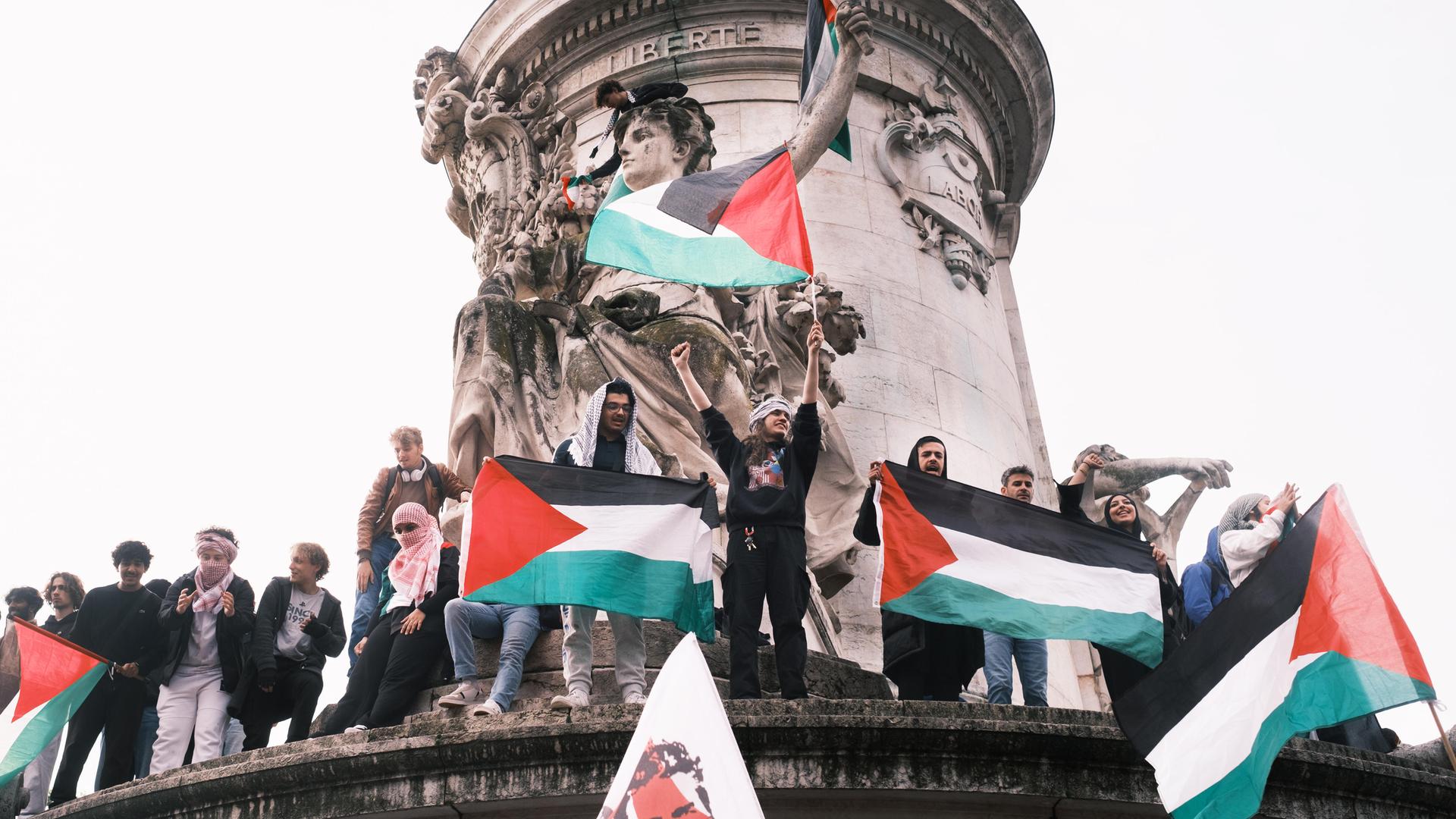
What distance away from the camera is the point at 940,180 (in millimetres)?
14766

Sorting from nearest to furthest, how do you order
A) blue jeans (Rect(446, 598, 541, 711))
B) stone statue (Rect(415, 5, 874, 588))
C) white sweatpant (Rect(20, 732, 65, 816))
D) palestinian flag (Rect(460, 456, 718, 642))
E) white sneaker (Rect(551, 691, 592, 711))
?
white sneaker (Rect(551, 691, 592, 711))
blue jeans (Rect(446, 598, 541, 711))
palestinian flag (Rect(460, 456, 718, 642))
white sweatpant (Rect(20, 732, 65, 816))
stone statue (Rect(415, 5, 874, 588))

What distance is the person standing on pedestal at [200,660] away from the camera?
29.5 ft

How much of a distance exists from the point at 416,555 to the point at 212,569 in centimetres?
132

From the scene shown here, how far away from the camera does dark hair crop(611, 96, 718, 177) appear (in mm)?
12539

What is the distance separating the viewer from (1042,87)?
16.7 m

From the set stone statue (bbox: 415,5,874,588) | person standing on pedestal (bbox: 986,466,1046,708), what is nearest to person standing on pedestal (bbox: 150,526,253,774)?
stone statue (bbox: 415,5,874,588)

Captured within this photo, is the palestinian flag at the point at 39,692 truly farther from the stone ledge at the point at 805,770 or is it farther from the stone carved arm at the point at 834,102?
the stone carved arm at the point at 834,102

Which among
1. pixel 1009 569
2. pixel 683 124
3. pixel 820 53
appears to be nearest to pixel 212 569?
pixel 1009 569

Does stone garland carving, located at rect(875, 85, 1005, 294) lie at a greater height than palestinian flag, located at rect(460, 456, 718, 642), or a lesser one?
greater

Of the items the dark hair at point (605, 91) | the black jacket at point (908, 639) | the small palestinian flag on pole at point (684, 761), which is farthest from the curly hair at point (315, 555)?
the dark hair at point (605, 91)

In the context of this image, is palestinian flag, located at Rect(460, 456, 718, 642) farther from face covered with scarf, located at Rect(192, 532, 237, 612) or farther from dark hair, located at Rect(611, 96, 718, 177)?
dark hair, located at Rect(611, 96, 718, 177)

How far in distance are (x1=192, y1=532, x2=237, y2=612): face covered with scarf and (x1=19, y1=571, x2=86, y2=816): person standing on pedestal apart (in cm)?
85

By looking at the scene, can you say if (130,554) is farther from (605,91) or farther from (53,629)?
(605,91)

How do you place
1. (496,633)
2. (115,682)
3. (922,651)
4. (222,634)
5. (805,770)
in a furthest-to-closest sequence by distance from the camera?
(115,682), (222,634), (922,651), (496,633), (805,770)
